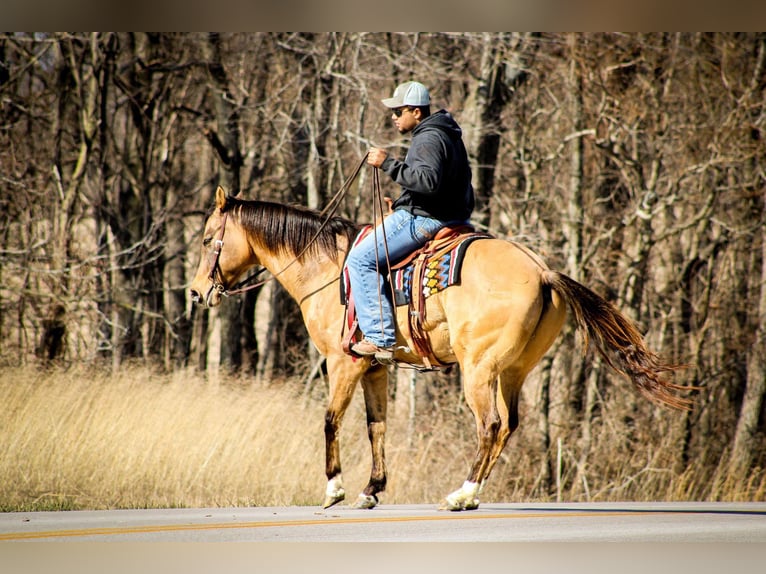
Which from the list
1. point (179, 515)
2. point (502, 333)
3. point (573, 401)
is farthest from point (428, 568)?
point (573, 401)

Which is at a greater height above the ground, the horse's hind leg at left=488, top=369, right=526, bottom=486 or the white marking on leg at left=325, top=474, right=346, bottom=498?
the horse's hind leg at left=488, top=369, right=526, bottom=486

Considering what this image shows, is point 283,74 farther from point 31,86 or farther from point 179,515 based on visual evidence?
point 179,515

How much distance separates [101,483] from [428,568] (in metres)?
5.57

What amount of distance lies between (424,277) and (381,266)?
1.24 feet

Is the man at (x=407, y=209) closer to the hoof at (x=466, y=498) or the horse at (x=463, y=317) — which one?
the horse at (x=463, y=317)

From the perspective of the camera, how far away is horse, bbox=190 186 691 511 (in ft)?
26.2

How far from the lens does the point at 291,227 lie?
9.22 metres

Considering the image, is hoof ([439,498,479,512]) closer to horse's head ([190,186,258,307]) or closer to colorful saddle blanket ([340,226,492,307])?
colorful saddle blanket ([340,226,492,307])

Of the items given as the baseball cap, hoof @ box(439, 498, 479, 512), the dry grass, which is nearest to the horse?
hoof @ box(439, 498, 479, 512)

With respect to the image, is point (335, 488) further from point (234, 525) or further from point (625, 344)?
point (625, 344)

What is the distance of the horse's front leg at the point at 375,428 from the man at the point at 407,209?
60cm

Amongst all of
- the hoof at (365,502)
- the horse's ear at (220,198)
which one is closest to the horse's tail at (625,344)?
the hoof at (365,502)

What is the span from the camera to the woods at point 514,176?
52.5ft

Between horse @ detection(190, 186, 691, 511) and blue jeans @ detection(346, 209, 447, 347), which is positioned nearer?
horse @ detection(190, 186, 691, 511)
